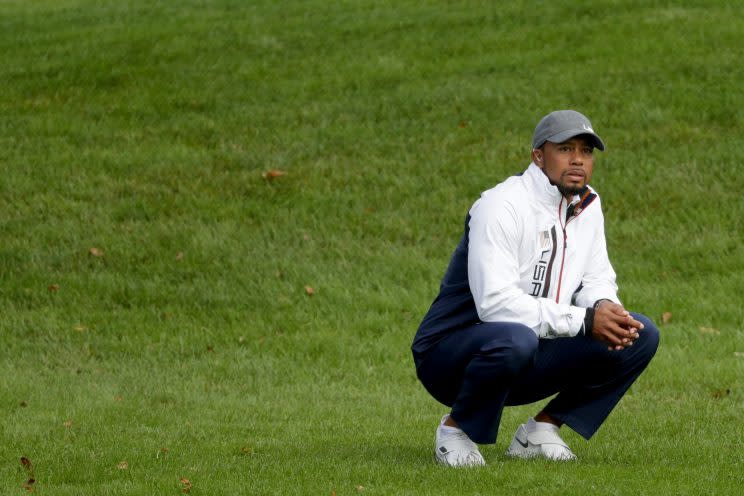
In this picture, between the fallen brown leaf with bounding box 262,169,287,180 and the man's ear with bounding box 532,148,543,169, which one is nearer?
the man's ear with bounding box 532,148,543,169

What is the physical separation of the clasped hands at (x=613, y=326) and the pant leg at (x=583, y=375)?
0.19 metres

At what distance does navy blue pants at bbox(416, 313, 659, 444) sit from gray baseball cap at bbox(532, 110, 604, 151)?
0.89 meters

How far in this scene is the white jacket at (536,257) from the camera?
586cm

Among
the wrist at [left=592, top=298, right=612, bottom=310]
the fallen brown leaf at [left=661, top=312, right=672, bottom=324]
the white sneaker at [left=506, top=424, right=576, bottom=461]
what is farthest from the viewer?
the fallen brown leaf at [left=661, top=312, right=672, bottom=324]

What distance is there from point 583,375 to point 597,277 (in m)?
0.48

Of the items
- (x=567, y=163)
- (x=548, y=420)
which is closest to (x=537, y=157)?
(x=567, y=163)

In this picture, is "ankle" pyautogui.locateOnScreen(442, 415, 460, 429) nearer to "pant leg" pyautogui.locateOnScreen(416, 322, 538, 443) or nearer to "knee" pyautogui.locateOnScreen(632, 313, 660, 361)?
"pant leg" pyautogui.locateOnScreen(416, 322, 538, 443)

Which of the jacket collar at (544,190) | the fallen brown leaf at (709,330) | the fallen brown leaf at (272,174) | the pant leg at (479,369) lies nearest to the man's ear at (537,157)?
the jacket collar at (544,190)

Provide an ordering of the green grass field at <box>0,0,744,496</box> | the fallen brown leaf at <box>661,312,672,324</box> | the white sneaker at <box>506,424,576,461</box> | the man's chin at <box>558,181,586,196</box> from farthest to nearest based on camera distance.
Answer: the fallen brown leaf at <box>661,312,672,324</box> < the green grass field at <box>0,0,744,496</box> < the white sneaker at <box>506,424,576,461</box> < the man's chin at <box>558,181,586,196</box>

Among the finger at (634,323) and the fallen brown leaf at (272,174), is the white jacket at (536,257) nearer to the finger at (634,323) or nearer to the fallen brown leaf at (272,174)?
the finger at (634,323)

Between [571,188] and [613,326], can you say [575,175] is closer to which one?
[571,188]

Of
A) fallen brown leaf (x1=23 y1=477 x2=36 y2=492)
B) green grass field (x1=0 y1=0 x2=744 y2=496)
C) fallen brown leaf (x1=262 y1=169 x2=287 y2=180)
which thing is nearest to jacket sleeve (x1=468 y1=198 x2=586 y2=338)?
green grass field (x1=0 y1=0 x2=744 y2=496)

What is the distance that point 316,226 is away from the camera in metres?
12.9

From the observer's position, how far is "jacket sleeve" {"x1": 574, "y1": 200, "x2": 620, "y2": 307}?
20.4 ft
